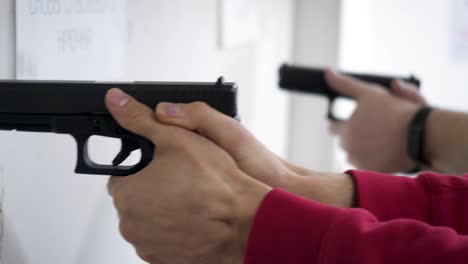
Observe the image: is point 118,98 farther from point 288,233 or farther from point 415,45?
point 415,45

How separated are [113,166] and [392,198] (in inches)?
10.1

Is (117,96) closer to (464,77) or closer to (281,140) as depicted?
(281,140)

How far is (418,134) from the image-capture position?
865mm

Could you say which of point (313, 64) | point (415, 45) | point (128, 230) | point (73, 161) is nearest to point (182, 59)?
point (73, 161)

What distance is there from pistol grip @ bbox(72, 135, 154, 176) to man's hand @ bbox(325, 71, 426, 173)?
0.58m

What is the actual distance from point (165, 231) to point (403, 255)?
0.58 ft

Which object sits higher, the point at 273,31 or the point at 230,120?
the point at 273,31

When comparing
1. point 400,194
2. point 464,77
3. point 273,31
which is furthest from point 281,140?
point 400,194

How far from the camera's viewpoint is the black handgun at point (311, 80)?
3.14ft

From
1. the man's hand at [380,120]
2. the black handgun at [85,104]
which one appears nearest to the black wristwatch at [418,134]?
the man's hand at [380,120]

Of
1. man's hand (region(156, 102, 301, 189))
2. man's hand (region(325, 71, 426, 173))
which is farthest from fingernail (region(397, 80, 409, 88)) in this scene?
man's hand (region(156, 102, 301, 189))

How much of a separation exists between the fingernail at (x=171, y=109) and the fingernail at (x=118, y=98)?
29mm

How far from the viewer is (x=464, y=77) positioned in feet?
4.44

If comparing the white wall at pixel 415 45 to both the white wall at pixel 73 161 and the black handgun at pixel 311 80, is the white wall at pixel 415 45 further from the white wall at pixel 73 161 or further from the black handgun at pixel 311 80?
the white wall at pixel 73 161
